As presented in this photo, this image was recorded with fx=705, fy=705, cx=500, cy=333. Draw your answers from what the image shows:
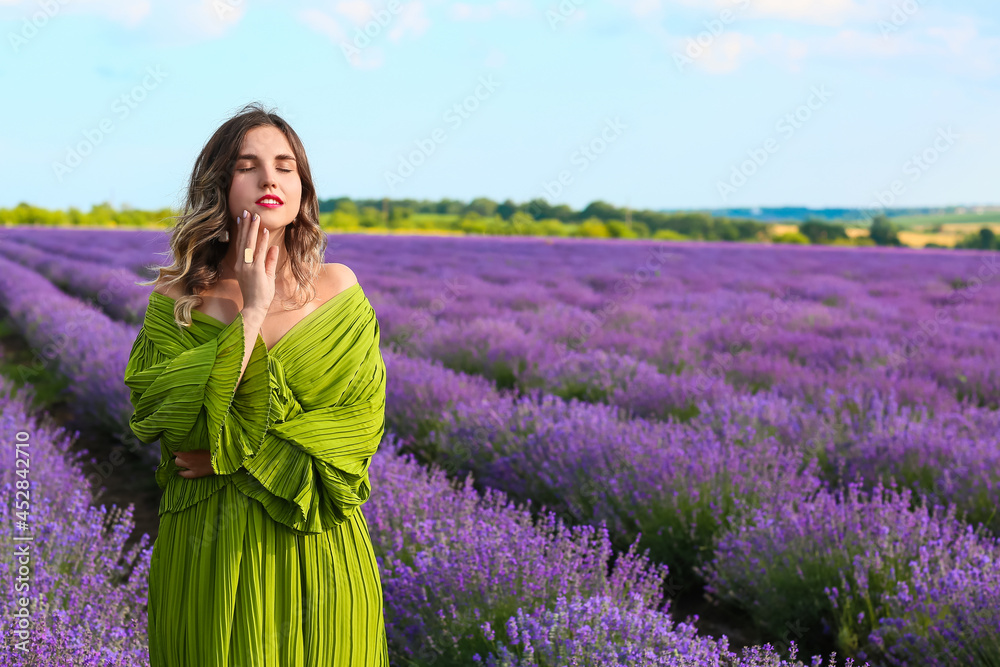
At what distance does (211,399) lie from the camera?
1.21 meters

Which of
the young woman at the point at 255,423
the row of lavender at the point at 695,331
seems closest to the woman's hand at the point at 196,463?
the young woman at the point at 255,423

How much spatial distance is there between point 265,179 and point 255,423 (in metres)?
0.45

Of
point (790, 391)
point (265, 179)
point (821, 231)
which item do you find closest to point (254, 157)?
point (265, 179)

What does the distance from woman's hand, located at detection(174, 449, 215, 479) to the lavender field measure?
0.62 metres

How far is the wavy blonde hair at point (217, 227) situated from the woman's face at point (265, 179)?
2 cm

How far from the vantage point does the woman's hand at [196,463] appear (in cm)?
126

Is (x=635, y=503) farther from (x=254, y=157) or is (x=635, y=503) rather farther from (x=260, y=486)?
(x=254, y=157)

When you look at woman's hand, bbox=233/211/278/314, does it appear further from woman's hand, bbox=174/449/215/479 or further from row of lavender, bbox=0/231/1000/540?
row of lavender, bbox=0/231/1000/540

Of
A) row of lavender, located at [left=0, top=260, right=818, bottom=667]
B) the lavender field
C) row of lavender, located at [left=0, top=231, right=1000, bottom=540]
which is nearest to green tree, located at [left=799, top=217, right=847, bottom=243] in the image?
row of lavender, located at [left=0, top=231, right=1000, bottom=540]

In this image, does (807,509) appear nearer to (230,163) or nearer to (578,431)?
→ (578,431)

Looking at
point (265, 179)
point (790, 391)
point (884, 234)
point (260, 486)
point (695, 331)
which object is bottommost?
point (790, 391)

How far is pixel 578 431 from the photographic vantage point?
336 cm

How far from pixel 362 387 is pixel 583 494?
1.96 meters

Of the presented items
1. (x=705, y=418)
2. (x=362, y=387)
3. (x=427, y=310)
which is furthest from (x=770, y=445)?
(x=427, y=310)
